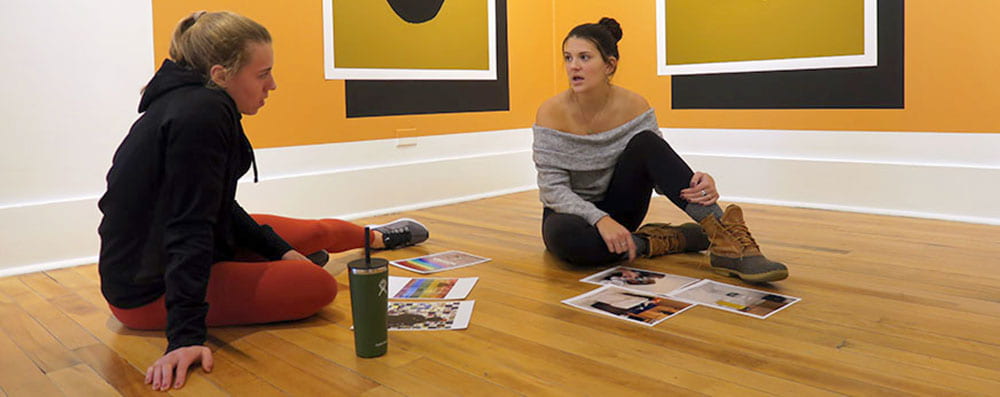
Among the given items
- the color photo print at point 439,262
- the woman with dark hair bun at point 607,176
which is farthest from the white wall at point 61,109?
the woman with dark hair bun at point 607,176

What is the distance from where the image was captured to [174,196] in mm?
1673

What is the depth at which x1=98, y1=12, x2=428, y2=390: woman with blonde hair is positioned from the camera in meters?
1.67

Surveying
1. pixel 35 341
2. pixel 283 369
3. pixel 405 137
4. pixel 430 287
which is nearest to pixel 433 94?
pixel 405 137

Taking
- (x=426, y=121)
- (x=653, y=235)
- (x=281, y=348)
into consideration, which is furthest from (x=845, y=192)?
(x=281, y=348)

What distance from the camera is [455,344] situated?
188cm

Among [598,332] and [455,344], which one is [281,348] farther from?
[598,332]

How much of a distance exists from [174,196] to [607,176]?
1.47 meters

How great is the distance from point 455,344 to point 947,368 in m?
1.05

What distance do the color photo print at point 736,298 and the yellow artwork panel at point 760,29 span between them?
1.94m

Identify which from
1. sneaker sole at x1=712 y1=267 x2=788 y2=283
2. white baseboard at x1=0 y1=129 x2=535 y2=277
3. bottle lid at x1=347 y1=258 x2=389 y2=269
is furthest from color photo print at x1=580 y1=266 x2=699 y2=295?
white baseboard at x1=0 y1=129 x2=535 y2=277

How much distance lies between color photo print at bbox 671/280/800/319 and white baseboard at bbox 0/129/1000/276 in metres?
1.70

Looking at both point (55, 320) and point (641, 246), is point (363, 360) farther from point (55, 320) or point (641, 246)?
point (641, 246)

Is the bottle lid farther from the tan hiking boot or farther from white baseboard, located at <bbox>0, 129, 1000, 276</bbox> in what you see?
white baseboard, located at <bbox>0, 129, 1000, 276</bbox>

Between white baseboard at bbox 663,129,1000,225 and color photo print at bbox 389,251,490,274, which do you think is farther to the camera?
white baseboard at bbox 663,129,1000,225
